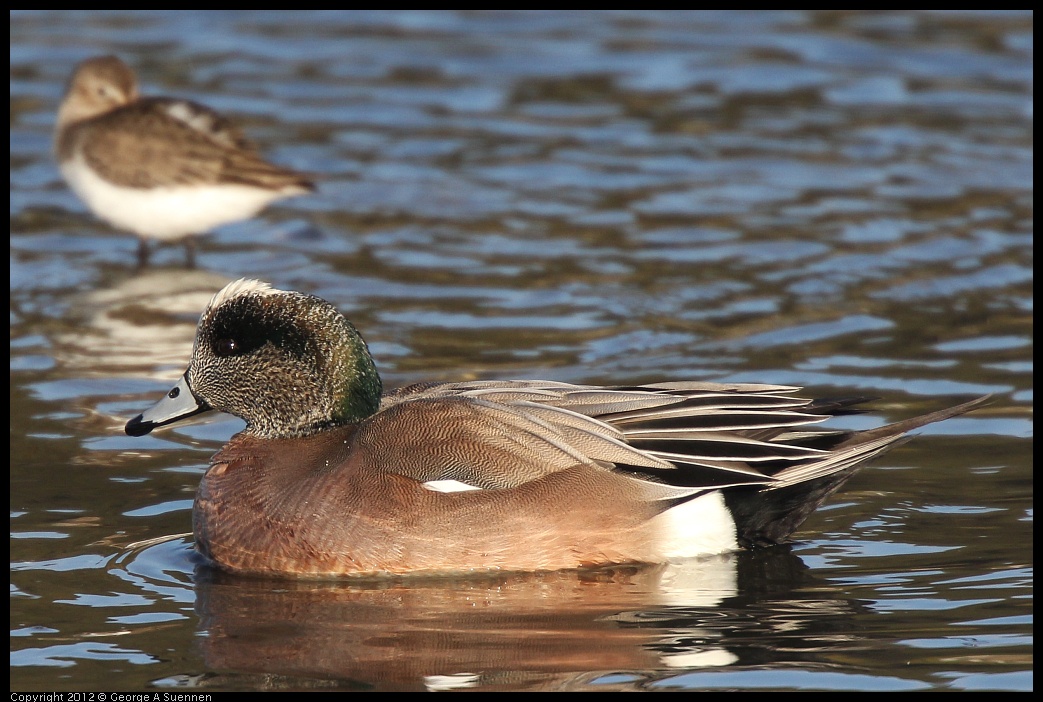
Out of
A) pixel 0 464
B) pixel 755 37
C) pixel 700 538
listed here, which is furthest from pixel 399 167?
pixel 700 538

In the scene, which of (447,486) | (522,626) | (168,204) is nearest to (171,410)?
(447,486)

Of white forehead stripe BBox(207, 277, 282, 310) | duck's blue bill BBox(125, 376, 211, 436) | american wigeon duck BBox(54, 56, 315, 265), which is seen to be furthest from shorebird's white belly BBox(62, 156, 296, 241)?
white forehead stripe BBox(207, 277, 282, 310)

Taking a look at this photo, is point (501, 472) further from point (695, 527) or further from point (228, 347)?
point (228, 347)

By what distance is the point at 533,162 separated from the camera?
38.4 feet

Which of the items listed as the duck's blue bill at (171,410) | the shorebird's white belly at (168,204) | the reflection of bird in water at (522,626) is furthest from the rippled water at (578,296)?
the duck's blue bill at (171,410)

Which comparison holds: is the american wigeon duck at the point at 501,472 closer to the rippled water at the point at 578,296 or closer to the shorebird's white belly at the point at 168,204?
the rippled water at the point at 578,296

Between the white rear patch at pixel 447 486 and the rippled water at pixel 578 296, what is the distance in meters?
0.31

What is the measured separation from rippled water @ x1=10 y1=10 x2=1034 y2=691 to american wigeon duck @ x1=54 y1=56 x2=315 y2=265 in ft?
1.02

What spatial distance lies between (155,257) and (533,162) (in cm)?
287

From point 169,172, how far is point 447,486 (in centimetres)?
511

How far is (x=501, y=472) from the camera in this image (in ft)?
17.4

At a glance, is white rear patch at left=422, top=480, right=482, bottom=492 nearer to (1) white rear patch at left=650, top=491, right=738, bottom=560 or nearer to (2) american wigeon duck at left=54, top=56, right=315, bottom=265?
(1) white rear patch at left=650, top=491, right=738, bottom=560

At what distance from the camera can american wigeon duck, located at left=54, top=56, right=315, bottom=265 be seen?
32.0 feet

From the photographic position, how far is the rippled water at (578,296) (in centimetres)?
479
